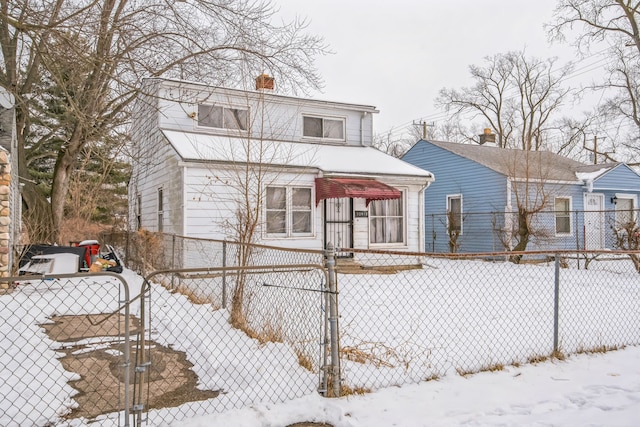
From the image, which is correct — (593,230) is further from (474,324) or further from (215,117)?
(215,117)

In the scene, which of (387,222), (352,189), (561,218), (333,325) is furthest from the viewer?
(561,218)

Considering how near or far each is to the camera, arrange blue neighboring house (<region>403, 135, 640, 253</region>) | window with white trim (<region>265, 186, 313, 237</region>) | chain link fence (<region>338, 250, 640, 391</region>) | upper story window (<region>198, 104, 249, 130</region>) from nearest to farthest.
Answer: chain link fence (<region>338, 250, 640, 391</region>) → window with white trim (<region>265, 186, 313, 237</region>) → upper story window (<region>198, 104, 249, 130</region>) → blue neighboring house (<region>403, 135, 640, 253</region>)

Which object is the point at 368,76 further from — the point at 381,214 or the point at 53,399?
the point at 53,399

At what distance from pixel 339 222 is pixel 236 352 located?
814cm

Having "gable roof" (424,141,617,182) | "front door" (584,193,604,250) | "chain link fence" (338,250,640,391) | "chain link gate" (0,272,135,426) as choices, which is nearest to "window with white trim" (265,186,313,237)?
"chain link fence" (338,250,640,391)

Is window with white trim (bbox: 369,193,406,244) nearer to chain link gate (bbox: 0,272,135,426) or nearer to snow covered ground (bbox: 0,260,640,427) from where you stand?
snow covered ground (bbox: 0,260,640,427)

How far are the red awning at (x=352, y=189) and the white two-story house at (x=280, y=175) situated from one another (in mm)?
31

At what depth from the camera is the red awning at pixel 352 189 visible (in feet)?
37.6

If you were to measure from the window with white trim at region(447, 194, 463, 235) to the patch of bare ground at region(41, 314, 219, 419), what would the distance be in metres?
14.4

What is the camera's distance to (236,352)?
509 cm

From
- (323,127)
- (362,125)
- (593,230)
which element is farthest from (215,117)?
(593,230)

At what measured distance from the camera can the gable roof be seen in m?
16.9

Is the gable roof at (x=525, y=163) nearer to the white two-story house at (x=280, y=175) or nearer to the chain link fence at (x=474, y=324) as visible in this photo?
the white two-story house at (x=280, y=175)

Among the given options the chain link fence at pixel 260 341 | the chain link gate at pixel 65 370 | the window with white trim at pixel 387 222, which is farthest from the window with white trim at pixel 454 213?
the chain link gate at pixel 65 370
